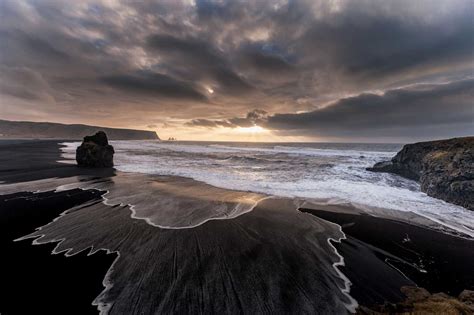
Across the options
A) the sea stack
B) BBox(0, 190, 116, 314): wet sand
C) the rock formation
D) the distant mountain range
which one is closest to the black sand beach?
BBox(0, 190, 116, 314): wet sand

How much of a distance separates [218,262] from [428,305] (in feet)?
13.3

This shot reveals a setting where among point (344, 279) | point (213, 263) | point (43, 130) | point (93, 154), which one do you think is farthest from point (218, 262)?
point (43, 130)

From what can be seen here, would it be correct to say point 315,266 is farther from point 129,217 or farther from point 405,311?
point 129,217

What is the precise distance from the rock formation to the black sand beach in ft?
0.92

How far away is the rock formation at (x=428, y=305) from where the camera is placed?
300 centimetres

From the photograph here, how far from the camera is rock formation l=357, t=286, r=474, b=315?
300cm

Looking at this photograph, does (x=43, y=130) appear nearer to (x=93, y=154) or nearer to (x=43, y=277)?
(x=93, y=154)

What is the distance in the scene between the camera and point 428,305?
317cm

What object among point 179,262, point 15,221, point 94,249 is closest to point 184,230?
point 179,262

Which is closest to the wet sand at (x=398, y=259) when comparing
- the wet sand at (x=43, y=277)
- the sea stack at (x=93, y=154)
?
the wet sand at (x=43, y=277)

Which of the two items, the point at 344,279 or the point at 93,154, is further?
the point at 93,154

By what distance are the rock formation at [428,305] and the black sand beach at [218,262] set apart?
0.28 metres

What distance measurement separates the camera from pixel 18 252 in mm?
4660

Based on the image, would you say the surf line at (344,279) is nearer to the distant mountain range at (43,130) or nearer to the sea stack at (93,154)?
the sea stack at (93,154)
